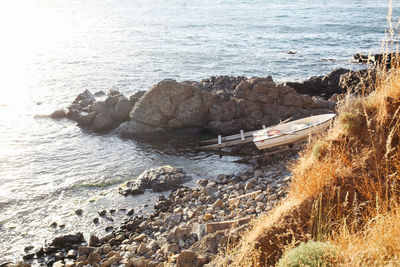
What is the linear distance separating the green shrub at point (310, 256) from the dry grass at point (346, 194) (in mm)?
180

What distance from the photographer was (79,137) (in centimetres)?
2231

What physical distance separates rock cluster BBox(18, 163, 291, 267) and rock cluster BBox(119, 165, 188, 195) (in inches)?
30.3

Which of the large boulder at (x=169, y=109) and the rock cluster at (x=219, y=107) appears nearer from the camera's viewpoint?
the rock cluster at (x=219, y=107)

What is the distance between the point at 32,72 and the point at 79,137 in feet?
61.5

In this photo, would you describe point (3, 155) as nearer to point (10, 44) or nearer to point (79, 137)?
point (79, 137)

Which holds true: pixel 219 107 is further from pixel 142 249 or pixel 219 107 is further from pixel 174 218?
pixel 142 249

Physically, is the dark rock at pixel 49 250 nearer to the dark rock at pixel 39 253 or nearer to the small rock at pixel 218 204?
the dark rock at pixel 39 253

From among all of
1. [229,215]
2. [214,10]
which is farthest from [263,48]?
[214,10]

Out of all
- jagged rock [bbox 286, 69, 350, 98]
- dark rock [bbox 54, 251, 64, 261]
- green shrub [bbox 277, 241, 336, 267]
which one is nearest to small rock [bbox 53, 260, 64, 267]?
dark rock [bbox 54, 251, 64, 261]

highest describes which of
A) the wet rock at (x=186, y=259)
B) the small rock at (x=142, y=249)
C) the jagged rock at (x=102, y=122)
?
the jagged rock at (x=102, y=122)

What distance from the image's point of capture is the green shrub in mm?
5324

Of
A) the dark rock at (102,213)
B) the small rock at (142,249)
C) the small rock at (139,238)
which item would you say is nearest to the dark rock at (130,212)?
the dark rock at (102,213)

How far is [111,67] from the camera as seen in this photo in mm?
38750

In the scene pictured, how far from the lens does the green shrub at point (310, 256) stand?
5.32 metres
